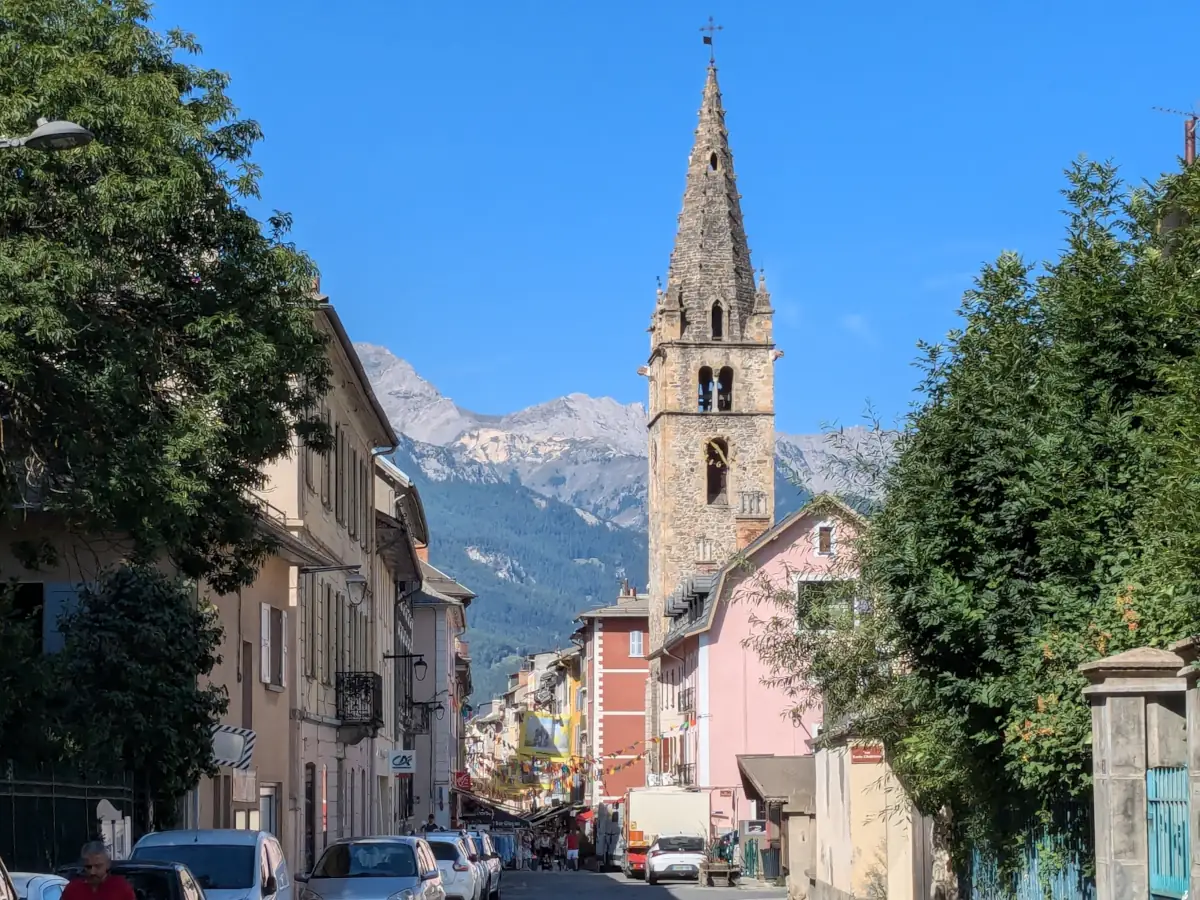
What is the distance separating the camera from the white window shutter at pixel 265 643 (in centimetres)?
3027

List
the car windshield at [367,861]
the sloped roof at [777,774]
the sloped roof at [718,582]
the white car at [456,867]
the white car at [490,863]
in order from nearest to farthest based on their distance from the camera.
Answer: the car windshield at [367,861] → the white car at [456,867] → the white car at [490,863] → the sloped roof at [777,774] → the sloped roof at [718,582]

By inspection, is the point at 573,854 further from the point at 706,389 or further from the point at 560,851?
the point at 706,389

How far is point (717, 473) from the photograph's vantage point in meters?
87.6

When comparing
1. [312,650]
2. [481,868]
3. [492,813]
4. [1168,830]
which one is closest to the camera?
[1168,830]

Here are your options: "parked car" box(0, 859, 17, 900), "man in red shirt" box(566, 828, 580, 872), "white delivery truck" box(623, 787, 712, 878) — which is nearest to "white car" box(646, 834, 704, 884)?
"white delivery truck" box(623, 787, 712, 878)

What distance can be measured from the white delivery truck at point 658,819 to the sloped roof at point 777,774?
3691 millimetres

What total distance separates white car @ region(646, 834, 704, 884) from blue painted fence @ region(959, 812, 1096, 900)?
1331 inches

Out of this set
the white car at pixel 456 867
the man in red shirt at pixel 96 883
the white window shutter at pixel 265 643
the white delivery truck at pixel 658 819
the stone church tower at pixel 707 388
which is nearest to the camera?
the man in red shirt at pixel 96 883

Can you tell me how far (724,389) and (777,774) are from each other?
3853 centimetres

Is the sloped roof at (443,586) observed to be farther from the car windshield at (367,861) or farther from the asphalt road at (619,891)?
the car windshield at (367,861)

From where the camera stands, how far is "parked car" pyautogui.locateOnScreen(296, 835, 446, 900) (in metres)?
22.2

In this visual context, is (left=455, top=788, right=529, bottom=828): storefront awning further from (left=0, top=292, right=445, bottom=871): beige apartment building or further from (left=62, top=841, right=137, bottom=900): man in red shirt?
(left=62, top=841, right=137, bottom=900): man in red shirt

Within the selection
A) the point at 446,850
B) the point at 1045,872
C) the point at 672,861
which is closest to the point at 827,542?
the point at 446,850

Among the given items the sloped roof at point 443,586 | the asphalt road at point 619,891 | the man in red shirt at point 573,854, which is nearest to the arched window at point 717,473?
the sloped roof at point 443,586
